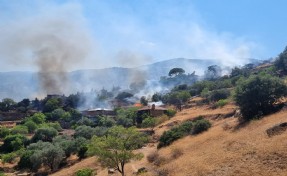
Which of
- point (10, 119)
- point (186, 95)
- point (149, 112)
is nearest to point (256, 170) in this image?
point (149, 112)

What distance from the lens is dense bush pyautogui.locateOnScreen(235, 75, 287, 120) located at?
37.6m

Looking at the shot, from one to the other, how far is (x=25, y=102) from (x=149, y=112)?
5563 cm

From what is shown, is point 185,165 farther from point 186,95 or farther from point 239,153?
point 186,95

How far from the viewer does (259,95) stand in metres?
38.0

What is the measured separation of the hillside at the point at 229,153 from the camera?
2359 centimetres

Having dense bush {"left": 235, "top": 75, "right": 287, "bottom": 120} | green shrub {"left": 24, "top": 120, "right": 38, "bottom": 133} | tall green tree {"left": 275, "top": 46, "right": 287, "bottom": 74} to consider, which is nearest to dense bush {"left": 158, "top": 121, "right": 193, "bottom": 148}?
dense bush {"left": 235, "top": 75, "right": 287, "bottom": 120}

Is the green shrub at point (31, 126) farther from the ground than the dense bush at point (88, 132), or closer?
farther from the ground

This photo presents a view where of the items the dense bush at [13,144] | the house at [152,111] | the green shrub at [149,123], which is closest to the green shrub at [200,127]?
the green shrub at [149,123]

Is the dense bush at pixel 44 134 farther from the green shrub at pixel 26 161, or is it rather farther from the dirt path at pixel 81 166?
the dirt path at pixel 81 166

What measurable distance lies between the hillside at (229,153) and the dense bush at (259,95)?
215 centimetres

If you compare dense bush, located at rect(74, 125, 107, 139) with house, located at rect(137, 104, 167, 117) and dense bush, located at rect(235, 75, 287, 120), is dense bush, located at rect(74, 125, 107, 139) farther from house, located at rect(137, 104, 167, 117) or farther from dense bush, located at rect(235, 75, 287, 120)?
dense bush, located at rect(235, 75, 287, 120)

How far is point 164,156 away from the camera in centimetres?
3484

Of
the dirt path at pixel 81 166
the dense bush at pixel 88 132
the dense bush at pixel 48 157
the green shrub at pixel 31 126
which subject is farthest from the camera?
the green shrub at pixel 31 126

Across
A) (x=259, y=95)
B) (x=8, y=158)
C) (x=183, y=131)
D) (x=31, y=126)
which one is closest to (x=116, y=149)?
(x=183, y=131)
